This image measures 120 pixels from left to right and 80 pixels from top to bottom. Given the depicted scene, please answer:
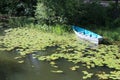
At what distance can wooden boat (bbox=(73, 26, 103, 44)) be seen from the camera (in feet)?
47.7

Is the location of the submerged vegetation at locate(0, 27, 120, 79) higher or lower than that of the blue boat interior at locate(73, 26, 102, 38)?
lower

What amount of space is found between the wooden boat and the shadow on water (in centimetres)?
303

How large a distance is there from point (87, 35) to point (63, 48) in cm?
199

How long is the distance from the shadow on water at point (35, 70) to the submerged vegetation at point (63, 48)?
0.66 feet

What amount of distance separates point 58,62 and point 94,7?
7.64 m

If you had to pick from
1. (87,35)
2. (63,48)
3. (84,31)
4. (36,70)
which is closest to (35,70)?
(36,70)

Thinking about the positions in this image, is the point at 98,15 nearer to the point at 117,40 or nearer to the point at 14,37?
the point at 117,40

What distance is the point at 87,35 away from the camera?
1518 cm

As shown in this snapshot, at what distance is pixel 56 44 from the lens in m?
14.4

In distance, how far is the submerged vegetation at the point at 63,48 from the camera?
38.0ft

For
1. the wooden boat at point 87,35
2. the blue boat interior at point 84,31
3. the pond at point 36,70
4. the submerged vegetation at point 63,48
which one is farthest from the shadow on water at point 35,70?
the blue boat interior at point 84,31

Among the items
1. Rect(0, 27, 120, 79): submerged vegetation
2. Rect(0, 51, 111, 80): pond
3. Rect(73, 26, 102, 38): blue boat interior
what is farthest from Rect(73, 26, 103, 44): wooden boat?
Rect(0, 51, 111, 80): pond

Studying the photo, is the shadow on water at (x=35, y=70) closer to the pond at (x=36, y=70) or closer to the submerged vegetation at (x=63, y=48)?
the pond at (x=36, y=70)

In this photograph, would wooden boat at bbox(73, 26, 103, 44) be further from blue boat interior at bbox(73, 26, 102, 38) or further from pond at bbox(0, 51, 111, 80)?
pond at bbox(0, 51, 111, 80)
